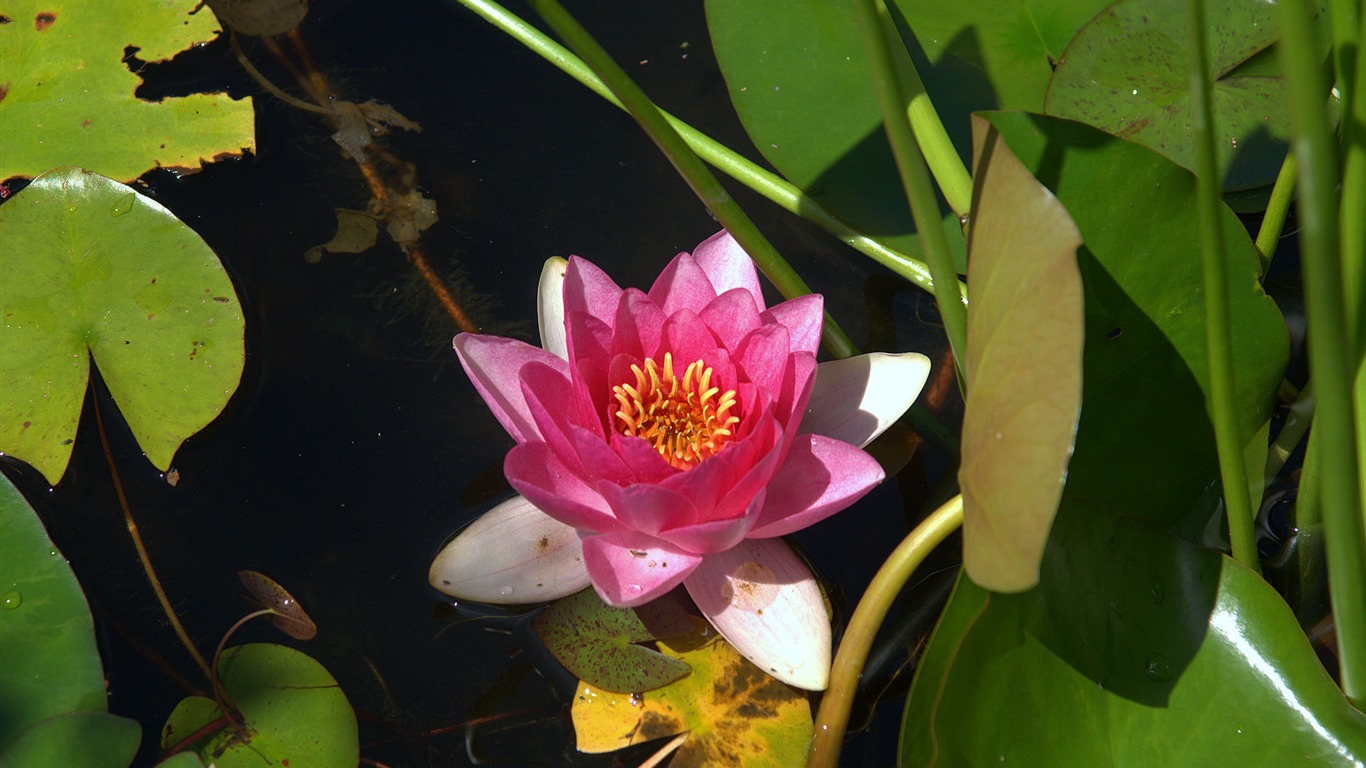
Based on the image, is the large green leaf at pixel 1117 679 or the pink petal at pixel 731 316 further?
the pink petal at pixel 731 316

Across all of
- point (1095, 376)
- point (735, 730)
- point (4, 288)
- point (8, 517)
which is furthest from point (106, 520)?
point (1095, 376)

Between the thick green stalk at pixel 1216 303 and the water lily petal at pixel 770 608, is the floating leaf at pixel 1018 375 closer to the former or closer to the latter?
the thick green stalk at pixel 1216 303

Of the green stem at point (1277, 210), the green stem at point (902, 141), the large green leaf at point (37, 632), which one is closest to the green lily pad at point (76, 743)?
the large green leaf at point (37, 632)

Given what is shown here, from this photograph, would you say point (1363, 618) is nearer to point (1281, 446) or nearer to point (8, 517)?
point (1281, 446)

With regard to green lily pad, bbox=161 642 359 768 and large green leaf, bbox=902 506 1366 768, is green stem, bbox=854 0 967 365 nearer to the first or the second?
large green leaf, bbox=902 506 1366 768

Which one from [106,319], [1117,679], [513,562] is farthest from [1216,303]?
[106,319]

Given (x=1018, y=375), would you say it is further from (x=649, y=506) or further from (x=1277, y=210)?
(x=1277, y=210)
